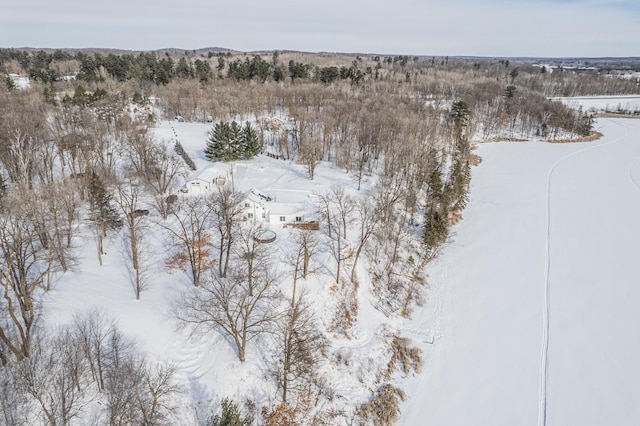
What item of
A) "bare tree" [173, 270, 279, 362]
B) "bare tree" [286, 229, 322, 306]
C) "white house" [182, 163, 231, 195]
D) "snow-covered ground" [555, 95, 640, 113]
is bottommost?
"bare tree" [173, 270, 279, 362]

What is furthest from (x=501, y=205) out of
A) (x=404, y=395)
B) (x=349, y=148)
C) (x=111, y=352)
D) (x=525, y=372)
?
(x=111, y=352)

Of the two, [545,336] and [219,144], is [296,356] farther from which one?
[219,144]

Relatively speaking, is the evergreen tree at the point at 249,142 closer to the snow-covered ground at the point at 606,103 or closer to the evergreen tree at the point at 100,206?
the evergreen tree at the point at 100,206

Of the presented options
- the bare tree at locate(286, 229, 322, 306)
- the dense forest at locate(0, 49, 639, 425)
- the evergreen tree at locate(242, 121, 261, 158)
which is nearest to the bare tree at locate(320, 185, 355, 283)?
the dense forest at locate(0, 49, 639, 425)

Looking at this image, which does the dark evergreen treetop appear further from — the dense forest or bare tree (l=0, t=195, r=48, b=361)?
bare tree (l=0, t=195, r=48, b=361)

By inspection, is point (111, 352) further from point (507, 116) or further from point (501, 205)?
point (507, 116)

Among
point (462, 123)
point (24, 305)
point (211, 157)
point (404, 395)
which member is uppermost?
point (462, 123)

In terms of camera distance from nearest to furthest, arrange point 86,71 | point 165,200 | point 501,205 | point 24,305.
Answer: point 24,305 < point 165,200 < point 501,205 < point 86,71
